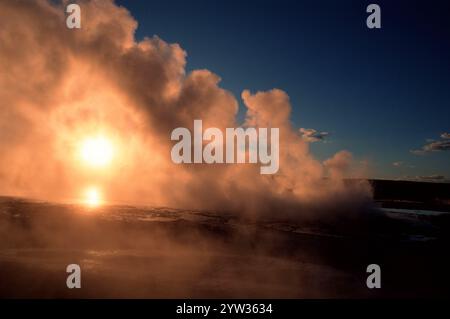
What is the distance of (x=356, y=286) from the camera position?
1074 cm

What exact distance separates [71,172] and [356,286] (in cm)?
4488

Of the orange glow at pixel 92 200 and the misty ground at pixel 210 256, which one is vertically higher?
the orange glow at pixel 92 200

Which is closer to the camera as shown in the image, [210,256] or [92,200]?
[210,256]

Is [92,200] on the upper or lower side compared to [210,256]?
upper

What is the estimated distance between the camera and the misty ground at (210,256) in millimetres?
9953

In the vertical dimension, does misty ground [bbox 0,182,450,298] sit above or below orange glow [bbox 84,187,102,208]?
below

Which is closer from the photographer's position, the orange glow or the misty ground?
the misty ground

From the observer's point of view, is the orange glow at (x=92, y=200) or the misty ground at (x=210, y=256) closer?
the misty ground at (x=210, y=256)

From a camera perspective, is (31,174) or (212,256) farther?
(31,174)

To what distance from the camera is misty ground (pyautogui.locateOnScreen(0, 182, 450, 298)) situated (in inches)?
392

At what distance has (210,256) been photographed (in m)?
13.4
